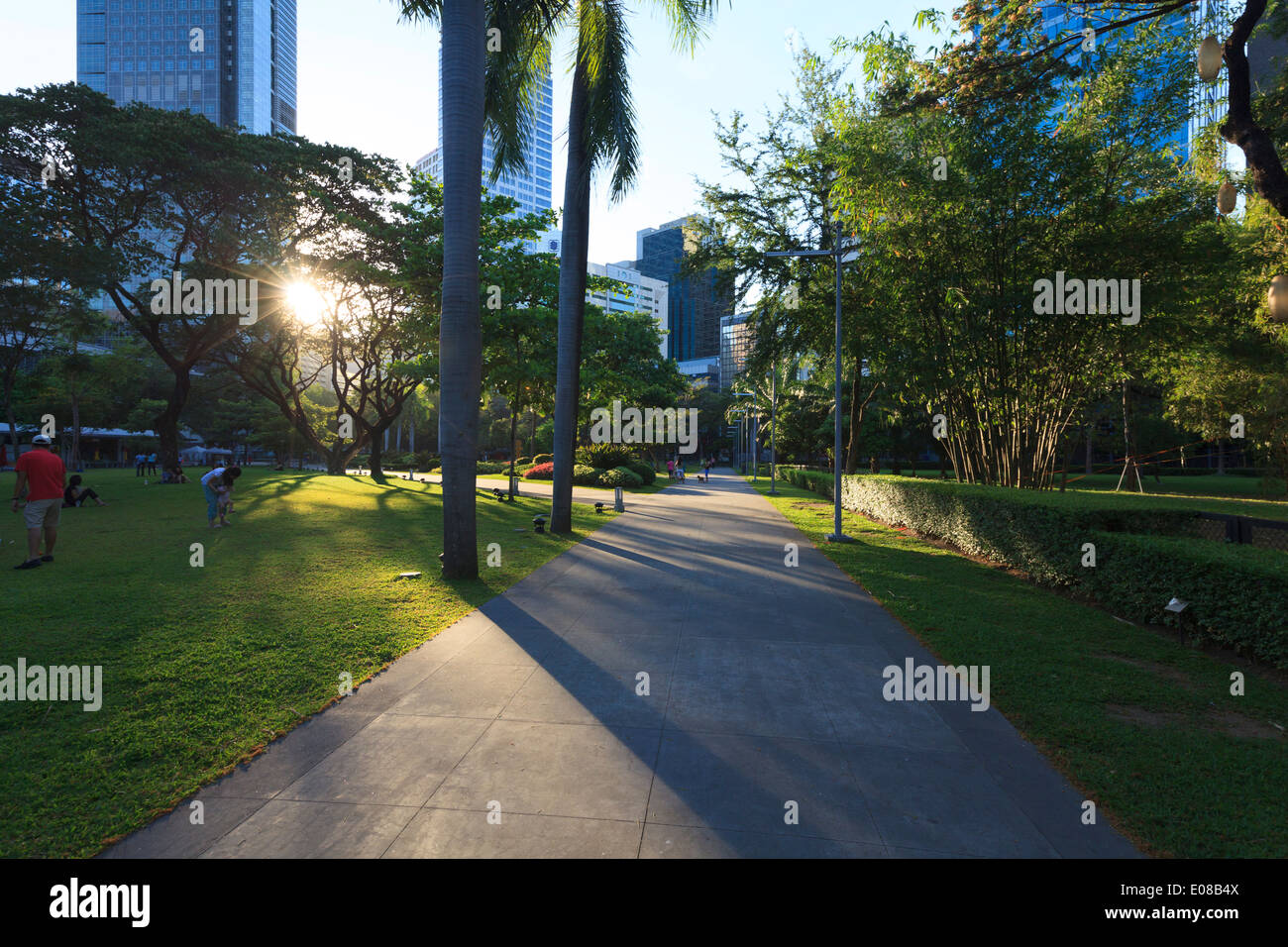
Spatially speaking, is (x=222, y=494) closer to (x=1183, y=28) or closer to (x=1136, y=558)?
(x=1136, y=558)

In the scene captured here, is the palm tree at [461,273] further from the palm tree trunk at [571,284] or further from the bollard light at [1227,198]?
the bollard light at [1227,198]

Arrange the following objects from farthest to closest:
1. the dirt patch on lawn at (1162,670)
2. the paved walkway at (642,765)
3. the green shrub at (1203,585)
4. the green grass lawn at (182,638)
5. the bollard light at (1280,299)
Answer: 1. the bollard light at (1280,299)
2. the green shrub at (1203,585)
3. the dirt patch on lawn at (1162,670)
4. the green grass lawn at (182,638)
5. the paved walkway at (642,765)

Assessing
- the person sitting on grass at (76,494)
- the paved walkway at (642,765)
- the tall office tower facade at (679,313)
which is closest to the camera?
the paved walkway at (642,765)

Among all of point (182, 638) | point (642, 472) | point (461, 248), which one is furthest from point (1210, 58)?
point (642, 472)

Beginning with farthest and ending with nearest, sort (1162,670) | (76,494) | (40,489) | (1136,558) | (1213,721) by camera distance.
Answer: (76,494), (40,489), (1136,558), (1162,670), (1213,721)

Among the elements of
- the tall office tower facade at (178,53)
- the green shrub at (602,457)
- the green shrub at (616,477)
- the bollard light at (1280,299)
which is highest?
the tall office tower facade at (178,53)

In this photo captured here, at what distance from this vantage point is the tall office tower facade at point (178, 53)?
97062mm

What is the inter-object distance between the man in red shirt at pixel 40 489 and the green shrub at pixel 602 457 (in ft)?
89.1

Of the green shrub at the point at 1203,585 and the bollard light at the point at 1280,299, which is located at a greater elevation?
the bollard light at the point at 1280,299

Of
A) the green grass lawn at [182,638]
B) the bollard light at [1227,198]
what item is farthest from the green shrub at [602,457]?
the bollard light at [1227,198]

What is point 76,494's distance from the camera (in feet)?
58.3

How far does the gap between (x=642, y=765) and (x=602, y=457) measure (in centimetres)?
3290
